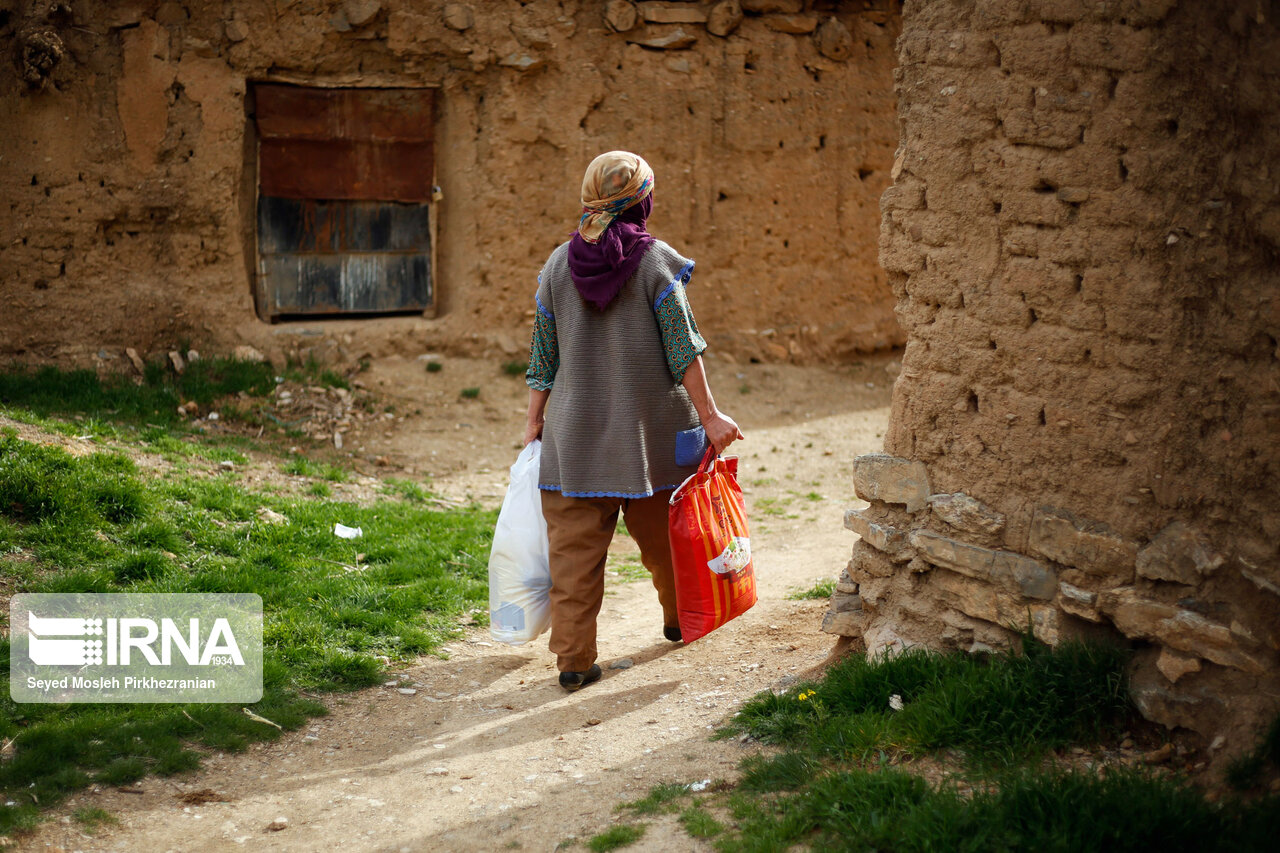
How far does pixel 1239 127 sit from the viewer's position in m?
2.84

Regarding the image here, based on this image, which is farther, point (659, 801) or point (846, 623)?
point (846, 623)

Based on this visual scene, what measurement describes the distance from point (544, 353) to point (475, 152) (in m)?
5.27

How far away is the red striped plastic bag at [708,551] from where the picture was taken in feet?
12.1

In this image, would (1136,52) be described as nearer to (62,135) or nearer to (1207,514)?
(1207,514)

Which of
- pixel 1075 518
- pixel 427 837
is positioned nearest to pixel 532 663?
pixel 427 837

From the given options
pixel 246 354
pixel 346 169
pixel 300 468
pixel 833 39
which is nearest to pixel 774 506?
pixel 300 468

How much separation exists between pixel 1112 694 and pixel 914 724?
538 mm

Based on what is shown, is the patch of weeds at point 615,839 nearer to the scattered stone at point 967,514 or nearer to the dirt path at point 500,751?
the dirt path at point 500,751

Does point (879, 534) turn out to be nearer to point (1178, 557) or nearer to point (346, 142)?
point (1178, 557)

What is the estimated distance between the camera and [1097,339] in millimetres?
3023

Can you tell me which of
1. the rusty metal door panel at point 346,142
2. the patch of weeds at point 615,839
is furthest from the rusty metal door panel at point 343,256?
the patch of weeds at point 615,839

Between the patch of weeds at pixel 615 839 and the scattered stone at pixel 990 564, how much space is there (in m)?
1.27

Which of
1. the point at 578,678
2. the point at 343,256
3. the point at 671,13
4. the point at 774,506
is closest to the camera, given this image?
the point at 578,678

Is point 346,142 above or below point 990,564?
above
